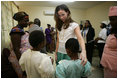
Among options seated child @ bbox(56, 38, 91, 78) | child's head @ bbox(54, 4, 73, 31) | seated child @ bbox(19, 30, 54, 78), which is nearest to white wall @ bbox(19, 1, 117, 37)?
child's head @ bbox(54, 4, 73, 31)

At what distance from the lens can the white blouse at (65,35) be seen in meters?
1.08

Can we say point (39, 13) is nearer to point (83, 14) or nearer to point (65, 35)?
point (83, 14)

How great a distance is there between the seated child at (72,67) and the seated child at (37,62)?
0.31ft

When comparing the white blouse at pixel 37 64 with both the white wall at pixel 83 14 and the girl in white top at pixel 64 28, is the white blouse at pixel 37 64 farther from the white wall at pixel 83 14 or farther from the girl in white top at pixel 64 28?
the white wall at pixel 83 14

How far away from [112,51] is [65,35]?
0.48m

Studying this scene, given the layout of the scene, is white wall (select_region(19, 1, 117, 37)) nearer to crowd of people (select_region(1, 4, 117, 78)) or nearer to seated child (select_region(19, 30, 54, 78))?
crowd of people (select_region(1, 4, 117, 78))

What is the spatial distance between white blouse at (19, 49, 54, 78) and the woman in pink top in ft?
1.76

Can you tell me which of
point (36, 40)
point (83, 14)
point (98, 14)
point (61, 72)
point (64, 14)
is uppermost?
point (83, 14)

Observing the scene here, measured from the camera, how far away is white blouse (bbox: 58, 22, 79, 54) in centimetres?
108

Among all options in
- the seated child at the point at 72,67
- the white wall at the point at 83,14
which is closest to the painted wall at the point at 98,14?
the white wall at the point at 83,14

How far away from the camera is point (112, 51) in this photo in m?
0.94

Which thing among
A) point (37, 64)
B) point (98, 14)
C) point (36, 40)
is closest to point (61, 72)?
point (37, 64)

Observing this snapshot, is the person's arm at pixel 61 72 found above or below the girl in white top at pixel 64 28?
below

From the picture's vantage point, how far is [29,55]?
93cm
